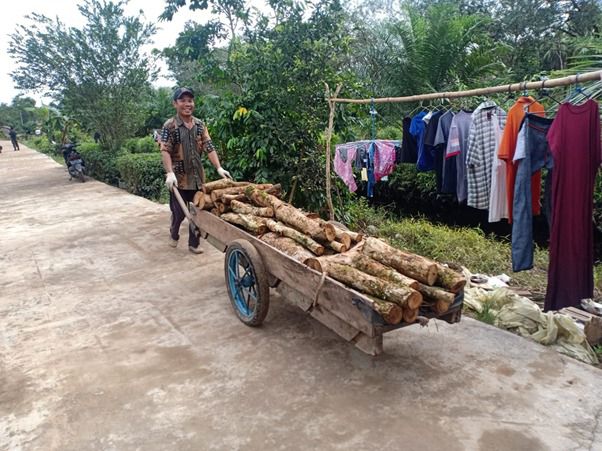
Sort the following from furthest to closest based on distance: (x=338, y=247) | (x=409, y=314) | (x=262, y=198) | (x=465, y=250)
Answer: (x=465, y=250), (x=262, y=198), (x=338, y=247), (x=409, y=314)

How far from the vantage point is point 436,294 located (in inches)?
103

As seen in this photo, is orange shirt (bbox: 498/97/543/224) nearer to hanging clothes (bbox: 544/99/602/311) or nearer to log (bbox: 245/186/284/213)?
hanging clothes (bbox: 544/99/602/311)

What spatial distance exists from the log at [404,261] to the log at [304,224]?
1.08 ft

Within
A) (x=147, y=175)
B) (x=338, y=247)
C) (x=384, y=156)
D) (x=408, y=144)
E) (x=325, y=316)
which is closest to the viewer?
(x=325, y=316)

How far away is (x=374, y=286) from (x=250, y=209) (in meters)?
1.77

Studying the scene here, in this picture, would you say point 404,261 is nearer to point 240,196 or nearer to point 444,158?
point 444,158

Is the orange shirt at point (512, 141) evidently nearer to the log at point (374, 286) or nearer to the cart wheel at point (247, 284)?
the log at point (374, 286)

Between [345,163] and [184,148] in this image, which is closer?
[184,148]

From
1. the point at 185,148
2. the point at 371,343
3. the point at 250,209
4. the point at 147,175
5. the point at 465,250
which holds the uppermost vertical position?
the point at 185,148

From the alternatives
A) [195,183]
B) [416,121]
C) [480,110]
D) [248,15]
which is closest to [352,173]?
[416,121]

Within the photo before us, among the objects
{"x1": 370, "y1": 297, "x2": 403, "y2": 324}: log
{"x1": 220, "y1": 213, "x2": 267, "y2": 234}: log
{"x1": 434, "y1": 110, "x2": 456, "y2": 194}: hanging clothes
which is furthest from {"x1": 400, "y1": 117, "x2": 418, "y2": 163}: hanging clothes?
{"x1": 370, "y1": 297, "x2": 403, "y2": 324}: log

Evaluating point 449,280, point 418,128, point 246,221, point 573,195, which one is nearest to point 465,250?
point 418,128

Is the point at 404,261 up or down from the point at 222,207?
down

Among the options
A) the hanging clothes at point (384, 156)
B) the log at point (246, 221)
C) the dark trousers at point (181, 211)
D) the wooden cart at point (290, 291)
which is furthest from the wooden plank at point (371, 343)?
the hanging clothes at point (384, 156)
